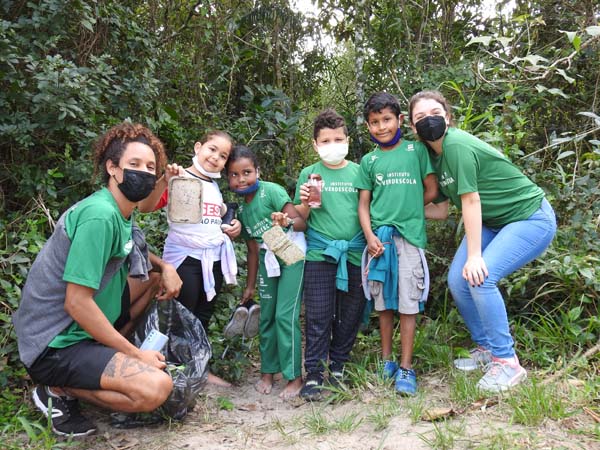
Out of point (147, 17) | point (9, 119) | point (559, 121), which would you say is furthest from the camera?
point (147, 17)

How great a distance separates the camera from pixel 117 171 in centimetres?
298

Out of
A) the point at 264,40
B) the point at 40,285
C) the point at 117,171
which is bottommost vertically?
the point at 40,285

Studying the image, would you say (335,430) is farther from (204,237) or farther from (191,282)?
(204,237)

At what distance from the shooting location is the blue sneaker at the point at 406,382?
10.5ft

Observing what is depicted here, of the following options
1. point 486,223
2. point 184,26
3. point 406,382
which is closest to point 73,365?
point 406,382

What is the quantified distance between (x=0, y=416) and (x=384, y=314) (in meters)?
2.33

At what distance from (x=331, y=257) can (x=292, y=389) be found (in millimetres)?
913

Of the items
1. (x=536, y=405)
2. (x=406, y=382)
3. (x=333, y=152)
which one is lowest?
(x=406, y=382)

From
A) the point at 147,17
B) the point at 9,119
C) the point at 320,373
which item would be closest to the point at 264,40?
the point at 147,17

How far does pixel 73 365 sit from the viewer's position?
9.04 ft

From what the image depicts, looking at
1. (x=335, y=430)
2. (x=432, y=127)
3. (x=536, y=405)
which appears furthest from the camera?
(x=432, y=127)

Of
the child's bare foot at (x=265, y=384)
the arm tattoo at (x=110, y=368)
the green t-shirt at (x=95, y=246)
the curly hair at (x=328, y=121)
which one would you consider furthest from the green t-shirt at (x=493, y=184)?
the arm tattoo at (x=110, y=368)

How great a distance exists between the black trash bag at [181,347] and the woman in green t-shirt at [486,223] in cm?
160

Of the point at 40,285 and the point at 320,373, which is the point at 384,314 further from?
the point at 40,285
